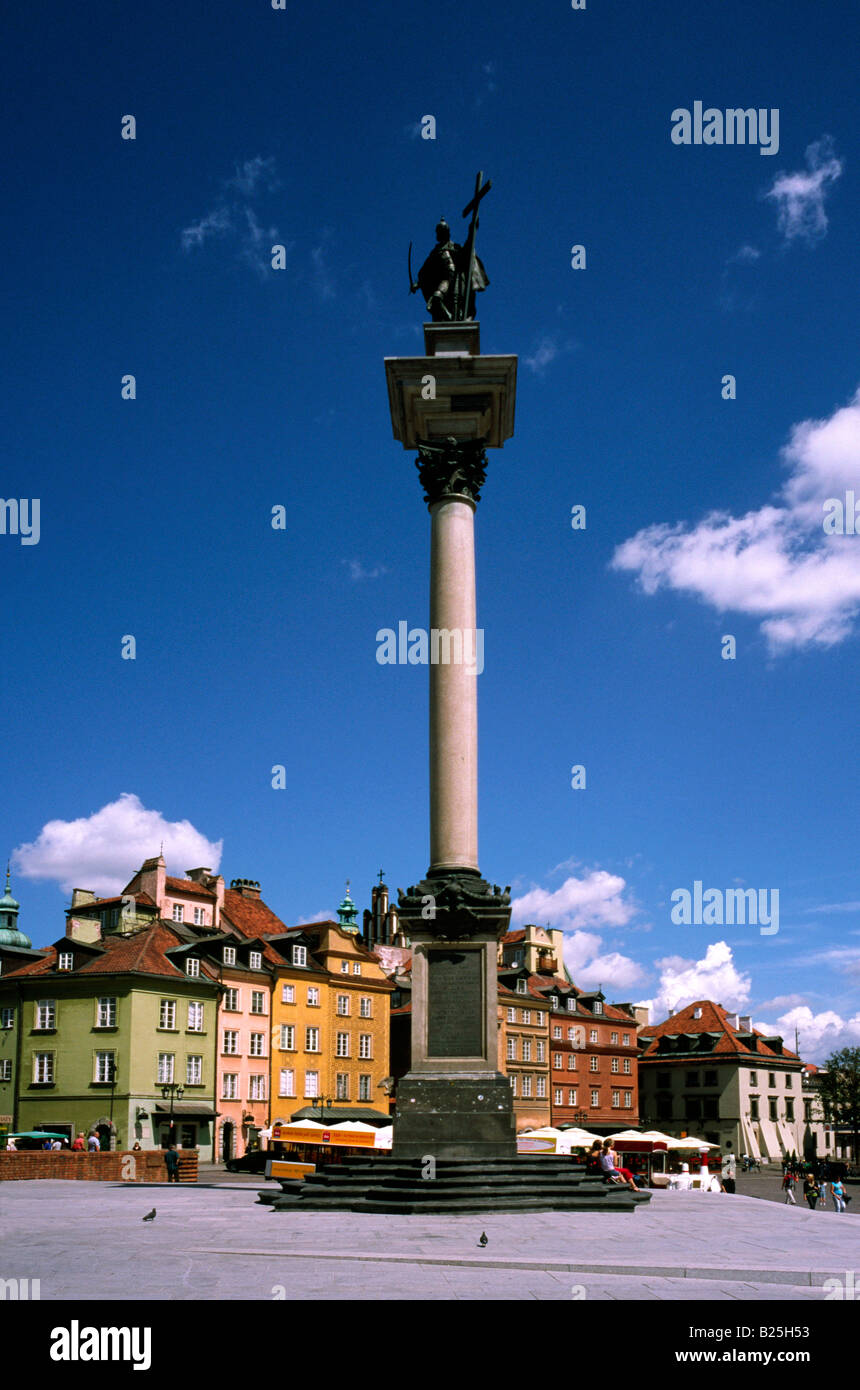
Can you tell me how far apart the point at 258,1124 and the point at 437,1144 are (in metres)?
47.6

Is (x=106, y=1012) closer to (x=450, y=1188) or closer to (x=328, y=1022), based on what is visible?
(x=328, y=1022)

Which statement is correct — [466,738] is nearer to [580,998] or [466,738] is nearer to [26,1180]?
[26,1180]

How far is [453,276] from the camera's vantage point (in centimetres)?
2698

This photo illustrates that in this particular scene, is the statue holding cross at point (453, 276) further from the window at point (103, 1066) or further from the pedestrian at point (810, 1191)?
the window at point (103, 1066)

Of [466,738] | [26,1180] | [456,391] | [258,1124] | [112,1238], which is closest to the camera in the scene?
[112,1238]

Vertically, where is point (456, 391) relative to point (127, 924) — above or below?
above

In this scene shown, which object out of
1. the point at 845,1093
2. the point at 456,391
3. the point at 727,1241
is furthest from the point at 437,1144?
the point at 845,1093

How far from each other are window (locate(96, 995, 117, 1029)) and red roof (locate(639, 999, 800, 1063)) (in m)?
54.1

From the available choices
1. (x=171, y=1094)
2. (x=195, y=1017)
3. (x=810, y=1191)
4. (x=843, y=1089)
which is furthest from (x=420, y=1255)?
(x=843, y=1089)

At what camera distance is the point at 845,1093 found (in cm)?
9406

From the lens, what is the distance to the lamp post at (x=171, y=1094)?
184 feet

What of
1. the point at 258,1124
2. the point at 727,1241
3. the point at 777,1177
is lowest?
the point at 777,1177
